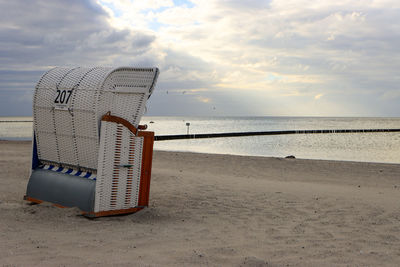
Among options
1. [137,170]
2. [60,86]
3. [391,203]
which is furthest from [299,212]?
[60,86]

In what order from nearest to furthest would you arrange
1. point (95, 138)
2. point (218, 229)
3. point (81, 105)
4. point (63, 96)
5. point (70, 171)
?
point (218, 229) < point (95, 138) < point (81, 105) < point (63, 96) < point (70, 171)

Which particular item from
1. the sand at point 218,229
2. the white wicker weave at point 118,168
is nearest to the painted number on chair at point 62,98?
the white wicker weave at point 118,168

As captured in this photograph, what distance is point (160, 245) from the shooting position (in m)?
4.98

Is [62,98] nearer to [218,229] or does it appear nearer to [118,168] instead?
[118,168]

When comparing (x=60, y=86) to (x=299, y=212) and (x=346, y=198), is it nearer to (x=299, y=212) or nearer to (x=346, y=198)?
(x=299, y=212)

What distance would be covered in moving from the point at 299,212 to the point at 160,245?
337 centimetres

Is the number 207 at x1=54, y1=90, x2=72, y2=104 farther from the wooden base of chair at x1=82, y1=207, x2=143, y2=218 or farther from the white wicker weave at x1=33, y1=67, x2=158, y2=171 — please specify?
the wooden base of chair at x1=82, y1=207, x2=143, y2=218

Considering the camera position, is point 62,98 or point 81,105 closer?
point 81,105

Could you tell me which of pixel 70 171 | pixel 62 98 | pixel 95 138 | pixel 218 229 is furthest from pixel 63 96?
pixel 218 229

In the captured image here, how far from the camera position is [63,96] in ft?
21.9

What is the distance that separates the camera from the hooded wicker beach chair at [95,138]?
20.0 feet

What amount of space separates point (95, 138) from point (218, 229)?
8.05 ft

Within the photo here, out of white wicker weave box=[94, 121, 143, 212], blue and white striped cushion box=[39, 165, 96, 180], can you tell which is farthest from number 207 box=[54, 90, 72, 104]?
blue and white striped cushion box=[39, 165, 96, 180]

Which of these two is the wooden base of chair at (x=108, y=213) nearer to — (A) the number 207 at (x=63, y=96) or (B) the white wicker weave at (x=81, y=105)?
(B) the white wicker weave at (x=81, y=105)
